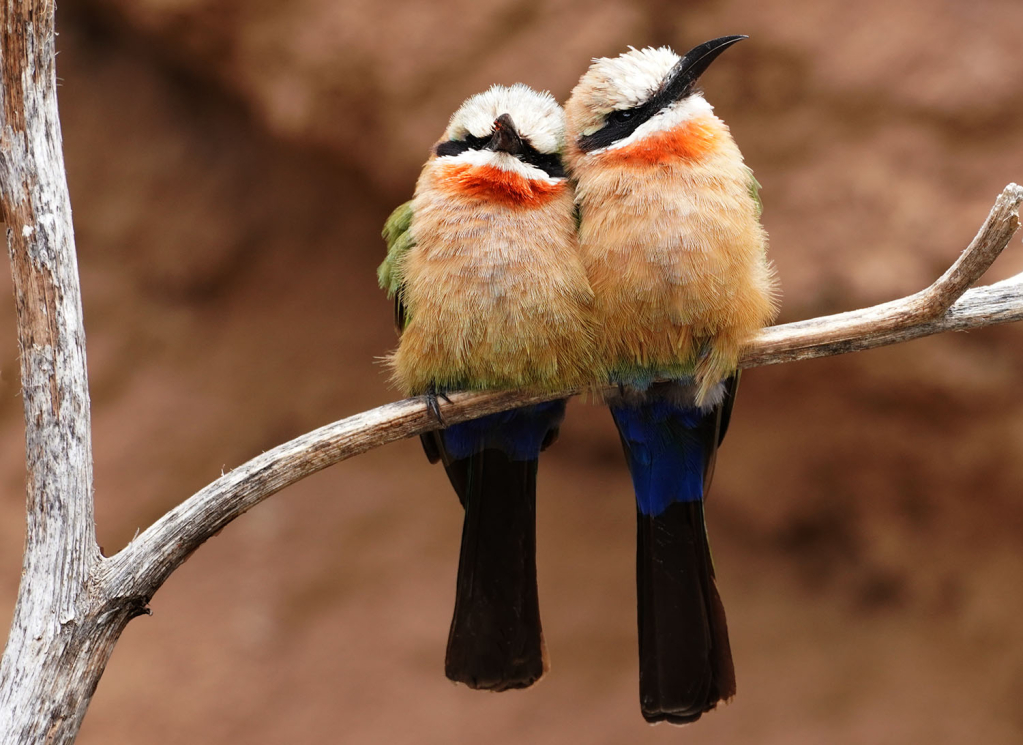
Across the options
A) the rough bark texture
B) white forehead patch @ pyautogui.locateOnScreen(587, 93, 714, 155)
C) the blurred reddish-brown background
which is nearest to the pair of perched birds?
white forehead patch @ pyautogui.locateOnScreen(587, 93, 714, 155)

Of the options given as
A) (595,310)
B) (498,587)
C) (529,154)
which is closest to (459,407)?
(595,310)

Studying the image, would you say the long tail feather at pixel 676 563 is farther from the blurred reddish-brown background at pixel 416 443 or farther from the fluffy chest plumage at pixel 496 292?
the blurred reddish-brown background at pixel 416 443

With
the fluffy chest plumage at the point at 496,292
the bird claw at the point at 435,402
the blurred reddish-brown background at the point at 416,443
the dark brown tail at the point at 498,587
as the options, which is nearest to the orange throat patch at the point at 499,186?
the fluffy chest plumage at the point at 496,292

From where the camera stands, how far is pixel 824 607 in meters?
3.66

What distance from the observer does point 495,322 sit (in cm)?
202

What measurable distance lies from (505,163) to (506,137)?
0.18 feet

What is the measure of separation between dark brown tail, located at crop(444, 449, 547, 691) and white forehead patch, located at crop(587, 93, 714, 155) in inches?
28.9

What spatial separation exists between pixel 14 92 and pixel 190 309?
1.95 metres

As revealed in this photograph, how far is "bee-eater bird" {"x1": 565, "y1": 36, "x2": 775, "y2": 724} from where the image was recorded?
1.97 m

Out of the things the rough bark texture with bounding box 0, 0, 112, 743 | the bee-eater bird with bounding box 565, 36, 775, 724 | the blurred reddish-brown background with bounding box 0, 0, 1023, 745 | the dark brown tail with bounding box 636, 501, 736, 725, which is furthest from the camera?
the blurred reddish-brown background with bounding box 0, 0, 1023, 745

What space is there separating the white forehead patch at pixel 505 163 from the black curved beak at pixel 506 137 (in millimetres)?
13

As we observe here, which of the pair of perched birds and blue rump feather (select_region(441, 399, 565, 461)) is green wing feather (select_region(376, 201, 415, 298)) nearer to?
the pair of perched birds

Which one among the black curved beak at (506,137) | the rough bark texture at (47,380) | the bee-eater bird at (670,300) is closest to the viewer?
the rough bark texture at (47,380)

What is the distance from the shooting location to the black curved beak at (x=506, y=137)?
2080mm
